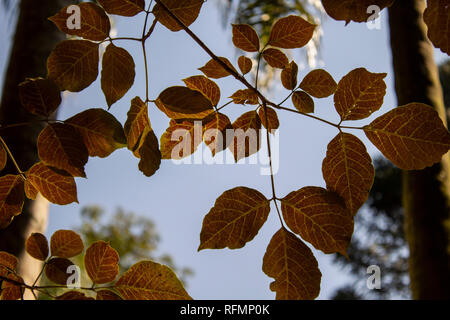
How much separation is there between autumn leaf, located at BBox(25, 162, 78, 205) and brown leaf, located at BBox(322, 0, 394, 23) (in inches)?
8.9

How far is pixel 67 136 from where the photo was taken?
0.93 feet

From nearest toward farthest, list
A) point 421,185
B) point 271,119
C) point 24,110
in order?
point 271,119 → point 24,110 → point 421,185

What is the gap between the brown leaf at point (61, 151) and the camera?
11.1 inches

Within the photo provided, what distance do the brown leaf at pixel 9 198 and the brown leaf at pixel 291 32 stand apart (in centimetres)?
23

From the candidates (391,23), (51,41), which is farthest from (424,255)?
(51,41)

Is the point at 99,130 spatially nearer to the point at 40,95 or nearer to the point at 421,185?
the point at 40,95

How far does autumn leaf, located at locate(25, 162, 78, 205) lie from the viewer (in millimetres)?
311

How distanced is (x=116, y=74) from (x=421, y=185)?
2.96 ft

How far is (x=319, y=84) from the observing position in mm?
307

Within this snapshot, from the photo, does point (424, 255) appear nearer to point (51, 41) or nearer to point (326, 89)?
point (326, 89)

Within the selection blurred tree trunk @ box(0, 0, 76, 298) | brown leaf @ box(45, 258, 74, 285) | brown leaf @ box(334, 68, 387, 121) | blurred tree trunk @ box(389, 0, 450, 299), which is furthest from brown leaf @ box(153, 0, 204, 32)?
blurred tree trunk @ box(389, 0, 450, 299)

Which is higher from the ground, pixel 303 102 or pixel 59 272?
pixel 303 102

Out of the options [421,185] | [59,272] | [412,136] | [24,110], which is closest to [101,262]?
[59,272]
